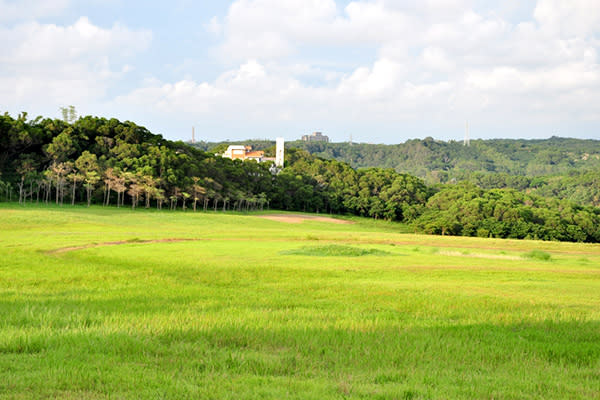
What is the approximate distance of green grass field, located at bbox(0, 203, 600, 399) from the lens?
6.73 meters

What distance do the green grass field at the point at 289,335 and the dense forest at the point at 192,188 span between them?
66.6m

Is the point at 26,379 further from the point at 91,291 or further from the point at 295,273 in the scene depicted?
the point at 295,273

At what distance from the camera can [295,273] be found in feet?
68.7

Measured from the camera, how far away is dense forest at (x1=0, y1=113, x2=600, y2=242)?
274ft

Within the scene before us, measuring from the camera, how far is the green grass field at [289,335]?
22.1 ft

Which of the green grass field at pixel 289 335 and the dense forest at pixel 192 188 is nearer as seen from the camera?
the green grass field at pixel 289 335

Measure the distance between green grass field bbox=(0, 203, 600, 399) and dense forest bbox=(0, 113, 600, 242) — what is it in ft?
218

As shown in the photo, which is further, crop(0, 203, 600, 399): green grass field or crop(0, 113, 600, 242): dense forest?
crop(0, 113, 600, 242): dense forest

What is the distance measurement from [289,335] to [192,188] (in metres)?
84.0

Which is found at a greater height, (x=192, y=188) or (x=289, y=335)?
(x=192, y=188)

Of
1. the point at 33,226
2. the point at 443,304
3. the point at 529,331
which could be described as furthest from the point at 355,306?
the point at 33,226

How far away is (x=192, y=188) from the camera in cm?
9144

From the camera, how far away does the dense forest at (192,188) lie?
83438 millimetres

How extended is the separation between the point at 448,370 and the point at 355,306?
550 centimetres
